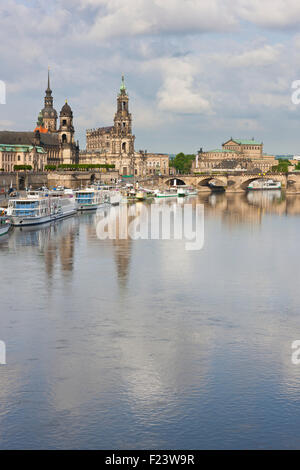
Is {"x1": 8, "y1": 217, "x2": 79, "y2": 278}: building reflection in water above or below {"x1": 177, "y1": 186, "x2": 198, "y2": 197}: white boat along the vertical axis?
below

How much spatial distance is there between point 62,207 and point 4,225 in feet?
68.5

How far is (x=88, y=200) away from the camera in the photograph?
91.3 meters

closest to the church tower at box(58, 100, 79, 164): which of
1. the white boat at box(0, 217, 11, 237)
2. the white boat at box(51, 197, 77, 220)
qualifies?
the white boat at box(51, 197, 77, 220)

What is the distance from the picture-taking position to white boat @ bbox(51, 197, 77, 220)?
7238 centimetres

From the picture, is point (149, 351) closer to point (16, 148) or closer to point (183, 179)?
point (16, 148)

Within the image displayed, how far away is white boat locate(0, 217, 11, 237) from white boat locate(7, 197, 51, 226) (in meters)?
4.10

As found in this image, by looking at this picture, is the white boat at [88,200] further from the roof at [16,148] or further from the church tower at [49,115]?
the church tower at [49,115]

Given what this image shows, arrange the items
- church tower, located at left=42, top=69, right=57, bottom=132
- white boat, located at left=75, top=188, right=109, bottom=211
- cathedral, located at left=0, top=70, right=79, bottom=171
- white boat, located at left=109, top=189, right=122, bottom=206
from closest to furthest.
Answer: white boat, located at left=75, top=188, right=109, bottom=211 → white boat, located at left=109, top=189, right=122, bottom=206 → cathedral, located at left=0, top=70, right=79, bottom=171 → church tower, located at left=42, top=69, right=57, bottom=132

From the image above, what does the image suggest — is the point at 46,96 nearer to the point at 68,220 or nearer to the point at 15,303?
the point at 68,220

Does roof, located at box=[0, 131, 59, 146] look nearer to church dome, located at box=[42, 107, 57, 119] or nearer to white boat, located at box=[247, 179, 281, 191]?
church dome, located at box=[42, 107, 57, 119]

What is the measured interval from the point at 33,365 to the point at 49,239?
3225 cm

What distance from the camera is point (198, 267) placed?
1629 inches
